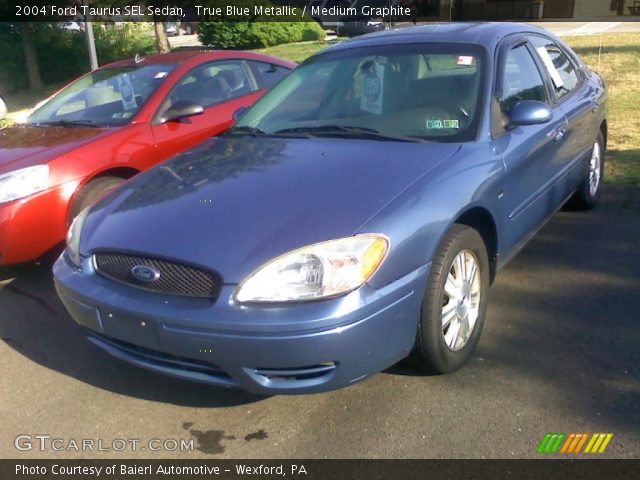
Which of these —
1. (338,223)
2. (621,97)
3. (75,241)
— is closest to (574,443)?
(338,223)

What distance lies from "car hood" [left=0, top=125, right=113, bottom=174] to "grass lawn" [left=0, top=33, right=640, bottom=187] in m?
4.77

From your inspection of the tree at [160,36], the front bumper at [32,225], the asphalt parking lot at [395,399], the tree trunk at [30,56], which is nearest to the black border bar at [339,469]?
the asphalt parking lot at [395,399]

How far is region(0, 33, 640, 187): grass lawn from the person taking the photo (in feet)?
21.8

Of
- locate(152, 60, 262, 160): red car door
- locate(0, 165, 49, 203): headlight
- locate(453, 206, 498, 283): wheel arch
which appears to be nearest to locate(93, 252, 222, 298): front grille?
locate(453, 206, 498, 283): wheel arch

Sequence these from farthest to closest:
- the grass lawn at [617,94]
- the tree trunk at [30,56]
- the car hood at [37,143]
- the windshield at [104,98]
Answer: the tree trunk at [30,56] → the grass lawn at [617,94] → the windshield at [104,98] → the car hood at [37,143]

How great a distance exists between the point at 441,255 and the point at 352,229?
0.49 metres

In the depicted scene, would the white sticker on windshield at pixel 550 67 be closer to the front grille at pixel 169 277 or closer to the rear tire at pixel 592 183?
the rear tire at pixel 592 183

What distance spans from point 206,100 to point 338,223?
3.40 meters

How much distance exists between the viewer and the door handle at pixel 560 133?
13.6ft

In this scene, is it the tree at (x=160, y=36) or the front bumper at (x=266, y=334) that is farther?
the tree at (x=160, y=36)

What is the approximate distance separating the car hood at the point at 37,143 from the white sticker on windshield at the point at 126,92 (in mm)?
407

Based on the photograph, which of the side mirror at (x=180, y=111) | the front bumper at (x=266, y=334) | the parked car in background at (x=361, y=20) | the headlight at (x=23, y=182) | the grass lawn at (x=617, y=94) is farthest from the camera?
the parked car in background at (x=361, y=20)

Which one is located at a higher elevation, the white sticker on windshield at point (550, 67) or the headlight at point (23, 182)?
the white sticker on windshield at point (550, 67)

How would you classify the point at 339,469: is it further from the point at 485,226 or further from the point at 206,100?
the point at 206,100
